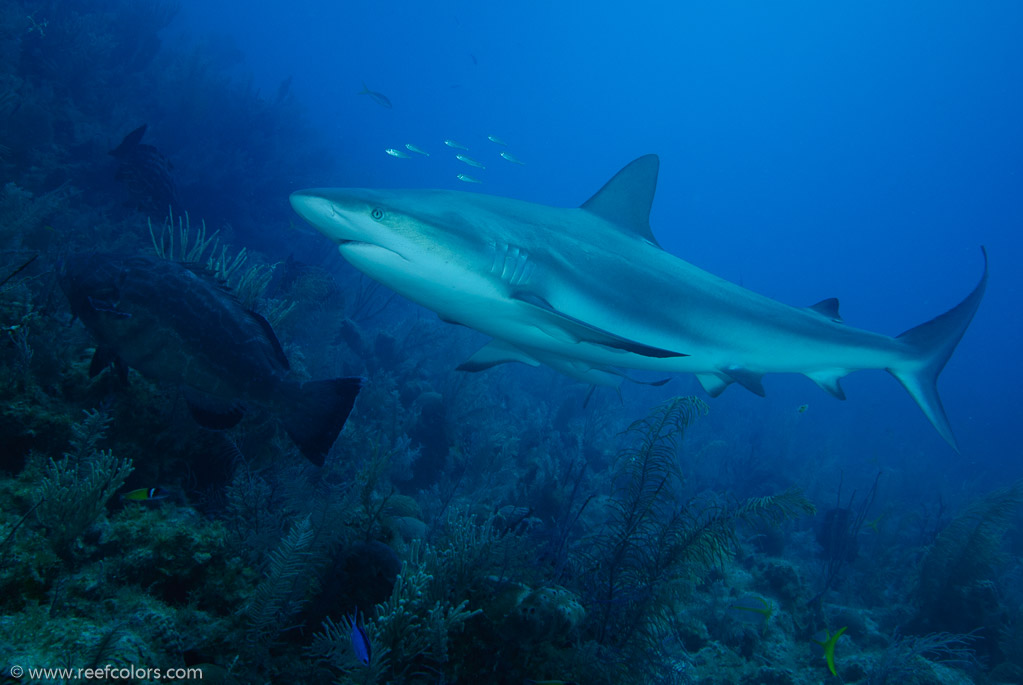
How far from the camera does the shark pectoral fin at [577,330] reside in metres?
2.96

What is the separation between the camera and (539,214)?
397cm

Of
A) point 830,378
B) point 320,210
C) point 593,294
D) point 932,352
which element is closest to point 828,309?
point 830,378

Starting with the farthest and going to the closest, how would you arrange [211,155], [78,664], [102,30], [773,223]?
[773,223] → [102,30] → [211,155] → [78,664]

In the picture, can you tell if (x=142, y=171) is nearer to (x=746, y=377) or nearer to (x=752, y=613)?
(x=746, y=377)

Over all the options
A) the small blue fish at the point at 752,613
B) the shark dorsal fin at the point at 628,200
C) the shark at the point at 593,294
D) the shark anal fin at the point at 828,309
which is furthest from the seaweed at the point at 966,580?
the shark dorsal fin at the point at 628,200

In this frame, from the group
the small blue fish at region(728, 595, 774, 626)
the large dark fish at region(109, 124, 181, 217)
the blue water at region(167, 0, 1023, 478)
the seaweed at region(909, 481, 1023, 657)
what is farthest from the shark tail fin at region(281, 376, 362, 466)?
the blue water at region(167, 0, 1023, 478)

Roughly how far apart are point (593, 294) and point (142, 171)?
33.1ft

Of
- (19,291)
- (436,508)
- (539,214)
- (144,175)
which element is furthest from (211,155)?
(539,214)

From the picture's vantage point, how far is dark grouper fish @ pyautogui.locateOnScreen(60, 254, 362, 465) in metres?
3.16

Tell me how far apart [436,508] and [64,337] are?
14.9ft

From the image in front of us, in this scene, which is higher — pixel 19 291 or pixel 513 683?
pixel 19 291

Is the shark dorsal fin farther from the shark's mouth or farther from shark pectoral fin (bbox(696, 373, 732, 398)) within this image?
the shark's mouth

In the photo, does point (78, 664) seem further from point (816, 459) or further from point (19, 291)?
point (816, 459)

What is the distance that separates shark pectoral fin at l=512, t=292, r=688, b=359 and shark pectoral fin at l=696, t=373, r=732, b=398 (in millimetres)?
1608
